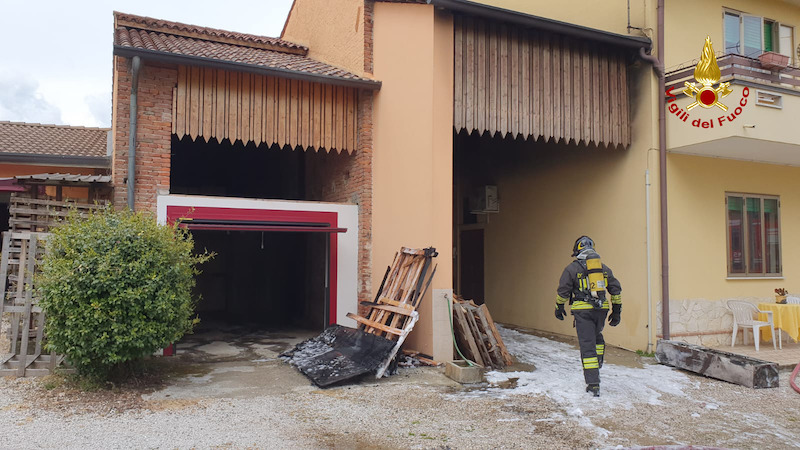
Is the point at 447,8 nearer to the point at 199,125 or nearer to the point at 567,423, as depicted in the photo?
the point at 199,125

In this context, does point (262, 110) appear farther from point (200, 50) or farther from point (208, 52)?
point (200, 50)

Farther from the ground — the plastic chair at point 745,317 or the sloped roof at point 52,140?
the sloped roof at point 52,140

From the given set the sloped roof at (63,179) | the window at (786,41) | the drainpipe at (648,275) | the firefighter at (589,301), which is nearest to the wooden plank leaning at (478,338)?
the firefighter at (589,301)

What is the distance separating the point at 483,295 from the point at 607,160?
4.46m

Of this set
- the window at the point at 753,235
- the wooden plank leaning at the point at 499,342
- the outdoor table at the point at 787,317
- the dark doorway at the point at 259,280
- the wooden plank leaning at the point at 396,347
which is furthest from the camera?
the dark doorway at the point at 259,280

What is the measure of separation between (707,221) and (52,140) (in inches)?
586

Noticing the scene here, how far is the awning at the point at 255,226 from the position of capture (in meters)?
7.93

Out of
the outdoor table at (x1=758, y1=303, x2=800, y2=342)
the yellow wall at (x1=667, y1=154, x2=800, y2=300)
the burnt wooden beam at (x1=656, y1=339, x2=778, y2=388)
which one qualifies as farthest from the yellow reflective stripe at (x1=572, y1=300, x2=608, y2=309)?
the outdoor table at (x1=758, y1=303, x2=800, y2=342)

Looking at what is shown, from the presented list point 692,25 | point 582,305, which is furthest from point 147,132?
point 692,25

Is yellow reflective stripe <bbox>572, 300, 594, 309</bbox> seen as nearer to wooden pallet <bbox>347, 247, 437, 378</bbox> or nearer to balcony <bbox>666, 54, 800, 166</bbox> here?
wooden pallet <bbox>347, 247, 437, 378</bbox>

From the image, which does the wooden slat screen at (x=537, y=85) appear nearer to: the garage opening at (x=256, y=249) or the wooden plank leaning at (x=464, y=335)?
the wooden plank leaning at (x=464, y=335)

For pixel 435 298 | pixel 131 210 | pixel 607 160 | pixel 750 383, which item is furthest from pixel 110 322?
pixel 607 160

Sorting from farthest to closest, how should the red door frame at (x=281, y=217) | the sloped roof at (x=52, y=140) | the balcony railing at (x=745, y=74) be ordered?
the sloped roof at (x=52, y=140), the balcony railing at (x=745, y=74), the red door frame at (x=281, y=217)

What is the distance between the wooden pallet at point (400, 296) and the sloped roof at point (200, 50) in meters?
2.75
